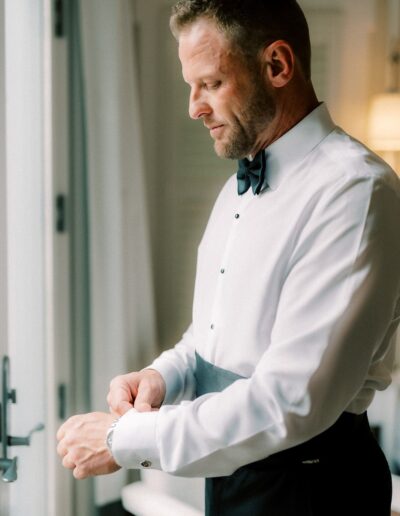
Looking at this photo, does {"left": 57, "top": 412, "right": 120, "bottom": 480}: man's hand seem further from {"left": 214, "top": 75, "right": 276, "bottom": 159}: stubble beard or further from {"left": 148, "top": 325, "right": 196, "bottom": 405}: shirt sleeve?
{"left": 214, "top": 75, "right": 276, "bottom": 159}: stubble beard

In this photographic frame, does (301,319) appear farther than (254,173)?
No

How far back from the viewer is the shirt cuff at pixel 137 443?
42.8 inches

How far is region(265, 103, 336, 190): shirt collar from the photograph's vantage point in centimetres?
122

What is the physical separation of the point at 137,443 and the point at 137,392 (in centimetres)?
23

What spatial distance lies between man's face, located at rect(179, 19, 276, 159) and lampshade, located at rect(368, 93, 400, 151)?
5.00 ft

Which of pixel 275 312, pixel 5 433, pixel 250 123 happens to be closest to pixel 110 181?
pixel 5 433

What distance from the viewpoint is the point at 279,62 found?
3.84 ft

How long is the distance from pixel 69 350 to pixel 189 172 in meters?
0.90

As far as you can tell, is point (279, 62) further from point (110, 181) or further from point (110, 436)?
point (110, 181)

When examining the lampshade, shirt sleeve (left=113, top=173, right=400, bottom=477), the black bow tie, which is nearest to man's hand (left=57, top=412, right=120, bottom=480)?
shirt sleeve (left=113, top=173, right=400, bottom=477)

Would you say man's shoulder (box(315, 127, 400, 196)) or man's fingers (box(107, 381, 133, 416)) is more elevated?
man's shoulder (box(315, 127, 400, 196))

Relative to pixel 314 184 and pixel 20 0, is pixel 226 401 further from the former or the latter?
pixel 20 0

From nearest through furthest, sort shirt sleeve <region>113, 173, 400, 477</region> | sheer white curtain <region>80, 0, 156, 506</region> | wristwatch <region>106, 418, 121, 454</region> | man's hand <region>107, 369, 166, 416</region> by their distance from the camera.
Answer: shirt sleeve <region>113, 173, 400, 477</region> < wristwatch <region>106, 418, 121, 454</region> < man's hand <region>107, 369, 166, 416</region> < sheer white curtain <region>80, 0, 156, 506</region>

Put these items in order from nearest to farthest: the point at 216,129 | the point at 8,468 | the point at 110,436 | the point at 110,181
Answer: the point at 110,436 < the point at 216,129 < the point at 8,468 < the point at 110,181
